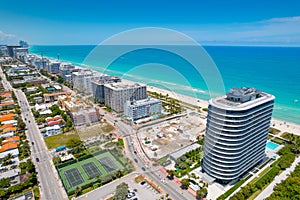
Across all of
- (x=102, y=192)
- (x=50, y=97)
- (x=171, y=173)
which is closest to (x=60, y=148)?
(x=102, y=192)

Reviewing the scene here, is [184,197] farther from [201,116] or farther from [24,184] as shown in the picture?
[201,116]

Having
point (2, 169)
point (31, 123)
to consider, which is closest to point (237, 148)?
point (2, 169)

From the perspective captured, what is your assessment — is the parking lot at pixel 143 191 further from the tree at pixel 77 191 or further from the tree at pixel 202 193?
the tree at pixel 77 191

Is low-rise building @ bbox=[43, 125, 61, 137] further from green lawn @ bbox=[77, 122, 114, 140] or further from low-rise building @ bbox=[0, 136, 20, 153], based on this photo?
low-rise building @ bbox=[0, 136, 20, 153]

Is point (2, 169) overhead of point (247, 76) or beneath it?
beneath

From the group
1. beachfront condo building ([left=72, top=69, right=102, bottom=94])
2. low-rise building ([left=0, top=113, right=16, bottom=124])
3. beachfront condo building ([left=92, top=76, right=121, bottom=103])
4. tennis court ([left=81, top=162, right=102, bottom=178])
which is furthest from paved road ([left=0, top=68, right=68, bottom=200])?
beachfront condo building ([left=72, top=69, right=102, bottom=94])

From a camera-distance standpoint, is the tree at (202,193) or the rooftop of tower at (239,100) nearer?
the rooftop of tower at (239,100)

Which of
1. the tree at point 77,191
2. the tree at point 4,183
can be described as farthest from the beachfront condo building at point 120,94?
the tree at point 4,183
